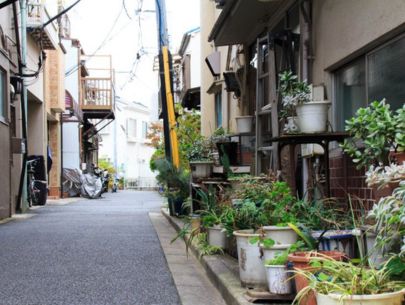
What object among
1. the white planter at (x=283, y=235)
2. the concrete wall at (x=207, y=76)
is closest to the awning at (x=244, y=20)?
the white planter at (x=283, y=235)

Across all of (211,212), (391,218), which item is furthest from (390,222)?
(211,212)

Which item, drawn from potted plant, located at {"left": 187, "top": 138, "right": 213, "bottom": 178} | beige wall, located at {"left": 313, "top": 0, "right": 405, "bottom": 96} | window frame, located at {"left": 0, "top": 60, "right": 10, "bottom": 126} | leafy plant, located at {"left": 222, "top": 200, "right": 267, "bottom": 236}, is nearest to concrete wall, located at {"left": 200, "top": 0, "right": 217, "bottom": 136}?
potted plant, located at {"left": 187, "top": 138, "right": 213, "bottom": 178}

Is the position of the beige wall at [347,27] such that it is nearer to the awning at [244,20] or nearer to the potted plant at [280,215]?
the awning at [244,20]

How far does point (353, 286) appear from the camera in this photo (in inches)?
103

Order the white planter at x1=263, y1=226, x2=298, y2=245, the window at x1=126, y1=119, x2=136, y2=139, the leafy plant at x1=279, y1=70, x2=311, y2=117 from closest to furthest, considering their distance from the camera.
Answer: the white planter at x1=263, y1=226, x2=298, y2=245 → the leafy plant at x1=279, y1=70, x2=311, y2=117 → the window at x1=126, y1=119, x2=136, y2=139

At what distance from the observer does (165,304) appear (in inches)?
176

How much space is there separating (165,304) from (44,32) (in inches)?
526

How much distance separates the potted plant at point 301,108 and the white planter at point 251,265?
1.37 meters

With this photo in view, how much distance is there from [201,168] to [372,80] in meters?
4.78

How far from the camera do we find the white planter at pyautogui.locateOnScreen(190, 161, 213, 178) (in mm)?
9453

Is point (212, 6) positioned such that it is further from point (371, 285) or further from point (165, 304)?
point (371, 285)

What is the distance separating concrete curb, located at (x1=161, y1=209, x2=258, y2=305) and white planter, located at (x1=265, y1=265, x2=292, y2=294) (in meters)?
0.21

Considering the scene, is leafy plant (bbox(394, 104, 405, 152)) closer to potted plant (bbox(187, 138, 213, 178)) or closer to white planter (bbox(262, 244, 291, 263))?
white planter (bbox(262, 244, 291, 263))

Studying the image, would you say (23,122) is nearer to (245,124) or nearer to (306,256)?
(245,124)
